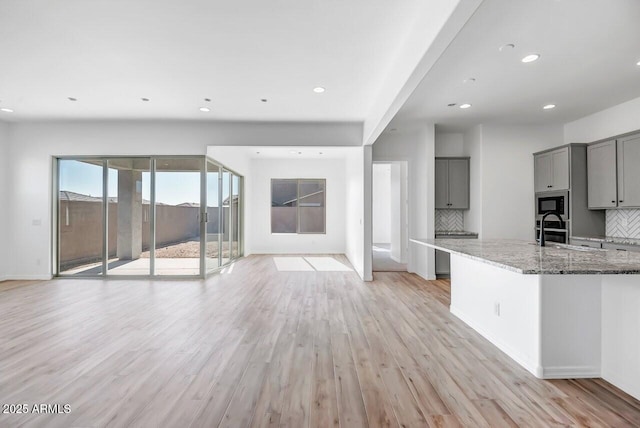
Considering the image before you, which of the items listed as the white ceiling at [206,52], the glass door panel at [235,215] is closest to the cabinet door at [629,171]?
the white ceiling at [206,52]

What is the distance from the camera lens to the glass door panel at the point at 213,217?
571cm

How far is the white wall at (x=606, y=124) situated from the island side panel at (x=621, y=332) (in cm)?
341

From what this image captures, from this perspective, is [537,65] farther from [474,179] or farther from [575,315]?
[474,179]

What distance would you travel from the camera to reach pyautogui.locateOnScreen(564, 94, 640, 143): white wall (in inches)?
167

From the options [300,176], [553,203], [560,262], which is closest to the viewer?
[560,262]

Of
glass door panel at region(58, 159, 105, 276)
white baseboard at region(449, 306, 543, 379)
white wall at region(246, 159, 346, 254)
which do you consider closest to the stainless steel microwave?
white baseboard at region(449, 306, 543, 379)

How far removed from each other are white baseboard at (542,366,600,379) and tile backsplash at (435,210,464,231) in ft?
12.7

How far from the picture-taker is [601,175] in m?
4.39

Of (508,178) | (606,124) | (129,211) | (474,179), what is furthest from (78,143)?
(606,124)

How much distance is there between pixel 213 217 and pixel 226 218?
87 centimetres

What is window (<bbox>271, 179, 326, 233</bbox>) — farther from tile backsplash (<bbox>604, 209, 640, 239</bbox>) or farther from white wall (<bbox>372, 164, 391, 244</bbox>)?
tile backsplash (<bbox>604, 209, 640, 239</bbox>)

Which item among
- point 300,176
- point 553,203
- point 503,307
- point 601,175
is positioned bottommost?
point 503,307

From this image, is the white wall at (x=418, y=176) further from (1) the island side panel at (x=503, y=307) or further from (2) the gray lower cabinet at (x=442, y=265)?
(1) the island side panel at (x=503, y=307)

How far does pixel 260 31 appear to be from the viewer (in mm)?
2725
